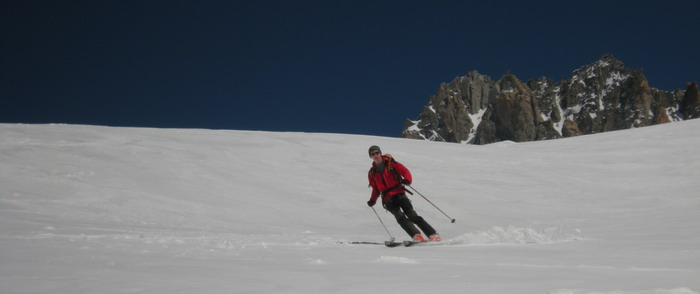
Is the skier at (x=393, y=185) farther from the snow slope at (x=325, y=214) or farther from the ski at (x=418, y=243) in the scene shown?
the snow slope at (x=325, y=214)

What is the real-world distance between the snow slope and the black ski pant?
627 millimetres

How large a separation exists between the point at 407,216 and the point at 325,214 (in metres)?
3.03

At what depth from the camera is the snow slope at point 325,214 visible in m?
3.71

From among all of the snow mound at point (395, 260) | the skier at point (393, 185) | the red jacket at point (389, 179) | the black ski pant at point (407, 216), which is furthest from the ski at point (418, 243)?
the snow mound at point (395, 260)

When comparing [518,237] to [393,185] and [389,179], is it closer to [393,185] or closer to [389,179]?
[393,185]

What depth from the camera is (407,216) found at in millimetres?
8578

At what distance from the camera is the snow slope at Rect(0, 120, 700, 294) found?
3711 millimetres

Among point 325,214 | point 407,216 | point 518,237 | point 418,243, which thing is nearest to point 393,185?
point 407,216

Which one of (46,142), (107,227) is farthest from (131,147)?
(107,227)

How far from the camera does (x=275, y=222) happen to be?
10078 mm

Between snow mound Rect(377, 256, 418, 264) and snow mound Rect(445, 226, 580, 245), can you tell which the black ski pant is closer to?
snow mound Rect(445, 226, 580, 245)

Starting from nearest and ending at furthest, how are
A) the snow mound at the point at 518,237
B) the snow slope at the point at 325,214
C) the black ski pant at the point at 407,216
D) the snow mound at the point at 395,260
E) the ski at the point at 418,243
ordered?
the snow slope at the point at 325,214 < the snow mound at the point at 395,260 < the snow mound at the point at 518,237 < the ski at the point at 418,243 < the black ski pant at the point at 407,216

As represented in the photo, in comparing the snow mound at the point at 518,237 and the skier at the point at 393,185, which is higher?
the skier at the point at 393,185

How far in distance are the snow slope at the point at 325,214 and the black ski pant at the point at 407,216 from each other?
0.63 metres
